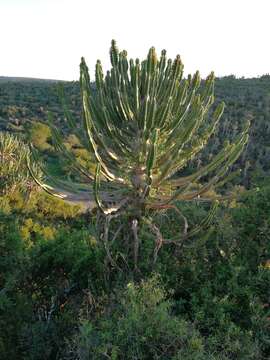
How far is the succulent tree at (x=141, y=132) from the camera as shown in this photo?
6.23m

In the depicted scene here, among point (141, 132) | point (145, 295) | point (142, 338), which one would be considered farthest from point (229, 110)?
point (142, 338)

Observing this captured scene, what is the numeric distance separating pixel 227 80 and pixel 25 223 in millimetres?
38012

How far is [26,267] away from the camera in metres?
6.98

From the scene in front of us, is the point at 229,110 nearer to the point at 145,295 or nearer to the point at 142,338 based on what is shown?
the point at 145,295

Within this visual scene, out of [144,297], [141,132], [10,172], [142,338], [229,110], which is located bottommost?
[10,172]

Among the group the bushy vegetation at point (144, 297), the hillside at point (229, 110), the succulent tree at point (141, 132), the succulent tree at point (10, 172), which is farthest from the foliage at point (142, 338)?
the hillside at point (229, 110)

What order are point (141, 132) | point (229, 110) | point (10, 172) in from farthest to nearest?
point (229, 110)
point (10, 172)
point (141, 132)

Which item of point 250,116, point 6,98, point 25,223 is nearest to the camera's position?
point 25,223

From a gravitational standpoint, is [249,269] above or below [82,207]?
above

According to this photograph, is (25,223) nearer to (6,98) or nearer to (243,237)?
(243,237)

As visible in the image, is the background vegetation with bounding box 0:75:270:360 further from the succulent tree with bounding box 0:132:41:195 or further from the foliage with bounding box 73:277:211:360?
the succulent tree with bounding box 0:132:41:195

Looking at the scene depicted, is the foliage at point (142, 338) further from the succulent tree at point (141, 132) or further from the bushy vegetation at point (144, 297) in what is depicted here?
the succulent tree at point (141, 132)

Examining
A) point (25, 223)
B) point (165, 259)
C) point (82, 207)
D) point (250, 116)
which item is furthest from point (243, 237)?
point (250, 116)

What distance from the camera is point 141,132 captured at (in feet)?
21.2
